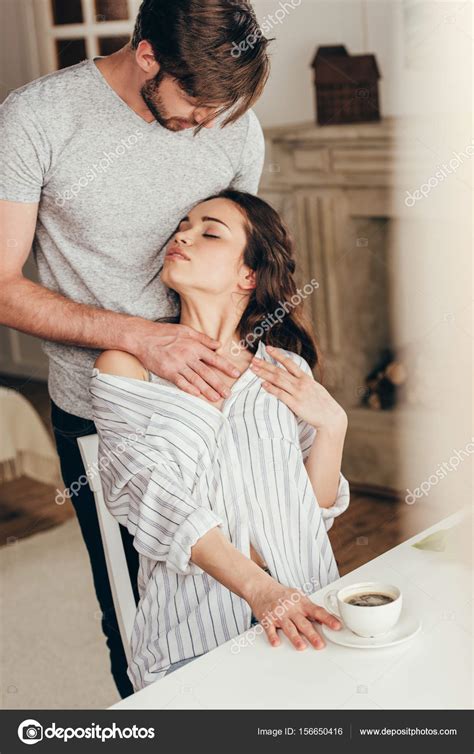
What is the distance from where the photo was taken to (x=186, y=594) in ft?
3.45

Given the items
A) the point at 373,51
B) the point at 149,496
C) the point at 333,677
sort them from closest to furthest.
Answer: the point at 333,677
the point at 149,496
the point at 373,51

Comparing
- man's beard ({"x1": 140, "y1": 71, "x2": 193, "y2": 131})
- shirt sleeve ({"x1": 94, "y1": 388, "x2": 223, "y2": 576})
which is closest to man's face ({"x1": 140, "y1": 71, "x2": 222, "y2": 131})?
man's beard ({"x1": 140, "y1": 71, "x2": 193, "y2": 131})

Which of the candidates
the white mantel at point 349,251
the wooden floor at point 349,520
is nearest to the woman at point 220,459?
the wooden floor at point 349,520

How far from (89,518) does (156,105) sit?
0.60 meters

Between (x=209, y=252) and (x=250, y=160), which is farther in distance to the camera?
(x=250, y=160)

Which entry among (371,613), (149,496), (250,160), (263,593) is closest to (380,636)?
(371,613)

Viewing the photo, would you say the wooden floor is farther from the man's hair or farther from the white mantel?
the man's hair

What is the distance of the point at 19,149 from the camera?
3.69 feet

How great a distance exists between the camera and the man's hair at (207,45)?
3.47 ft

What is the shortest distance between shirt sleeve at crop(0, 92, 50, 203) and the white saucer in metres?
0.65

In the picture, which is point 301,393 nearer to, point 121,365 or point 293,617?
point 121,365

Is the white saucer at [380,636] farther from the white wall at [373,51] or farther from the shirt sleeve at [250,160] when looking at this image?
the white wall at [373,51]

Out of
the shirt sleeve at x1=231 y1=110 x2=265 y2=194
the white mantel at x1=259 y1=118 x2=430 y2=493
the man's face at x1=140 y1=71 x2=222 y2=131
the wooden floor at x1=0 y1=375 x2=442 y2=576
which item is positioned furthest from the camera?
the white mantel at x1=259 y1=118 x2=430 y2=493

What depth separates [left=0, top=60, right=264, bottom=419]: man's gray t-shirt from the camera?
1.14m
